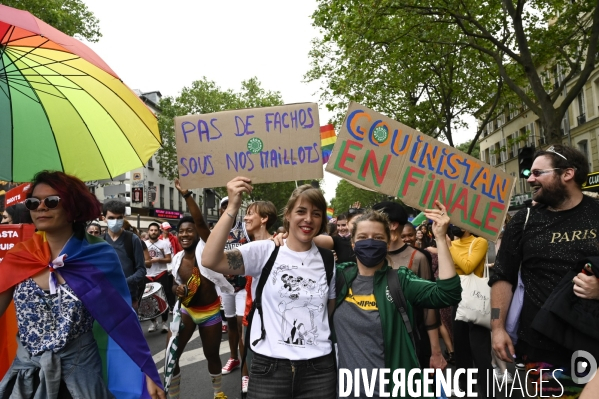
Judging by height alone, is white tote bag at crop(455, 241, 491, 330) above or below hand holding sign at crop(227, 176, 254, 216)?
below

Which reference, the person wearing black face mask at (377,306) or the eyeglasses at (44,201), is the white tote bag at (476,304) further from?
the eyeglasses at (44,201)

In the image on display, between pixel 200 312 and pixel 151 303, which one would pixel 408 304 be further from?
pixel 151 303

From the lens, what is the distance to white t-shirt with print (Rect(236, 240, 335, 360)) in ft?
9.08

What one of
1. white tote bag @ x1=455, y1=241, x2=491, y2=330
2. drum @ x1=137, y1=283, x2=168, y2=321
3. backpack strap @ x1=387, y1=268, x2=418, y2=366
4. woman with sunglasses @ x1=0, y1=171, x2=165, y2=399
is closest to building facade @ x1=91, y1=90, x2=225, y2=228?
drum @ x1=137, y1=283, x2=168, y2=321

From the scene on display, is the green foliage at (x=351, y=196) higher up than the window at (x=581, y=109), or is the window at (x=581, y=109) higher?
the window at (x=581, y=109)

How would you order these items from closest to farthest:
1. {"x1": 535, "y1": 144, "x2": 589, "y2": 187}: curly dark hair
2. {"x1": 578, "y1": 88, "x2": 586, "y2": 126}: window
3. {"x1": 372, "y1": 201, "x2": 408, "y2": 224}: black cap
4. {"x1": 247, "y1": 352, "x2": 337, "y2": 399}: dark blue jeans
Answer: {"x1": 247, "y1": 352, "x2": 337, "y2": 399}: dark blue jeans → {"x1": 535, "y1": 144, "x2": 589, "y2": 187}: curly dark hair → {"x1": 372, "y1": 201, "x2": 408, "y2": 224}: black cap → {"x1": 578, "y1": 88, "x2": 586, "y2": 126}: window

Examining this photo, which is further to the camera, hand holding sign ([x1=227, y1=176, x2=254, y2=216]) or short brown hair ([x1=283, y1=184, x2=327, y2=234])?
short brown hair ([x1=283, y1=184, x2=327, y2=234])

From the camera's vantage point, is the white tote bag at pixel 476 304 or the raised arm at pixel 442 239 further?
the white tote bag at pixel 476 304

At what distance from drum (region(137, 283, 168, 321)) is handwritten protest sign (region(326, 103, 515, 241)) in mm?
6323

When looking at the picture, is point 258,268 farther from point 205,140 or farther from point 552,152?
point 552,152

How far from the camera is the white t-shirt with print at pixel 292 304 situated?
277cm

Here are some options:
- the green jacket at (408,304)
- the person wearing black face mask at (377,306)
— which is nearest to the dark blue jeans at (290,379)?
the person wearing black face mask at (377,306)

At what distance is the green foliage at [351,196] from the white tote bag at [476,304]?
3372 cm

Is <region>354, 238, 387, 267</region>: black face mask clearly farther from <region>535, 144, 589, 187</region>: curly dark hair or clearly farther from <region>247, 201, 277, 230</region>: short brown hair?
<region>247, 201, 277, 230</region>: short brown hair
